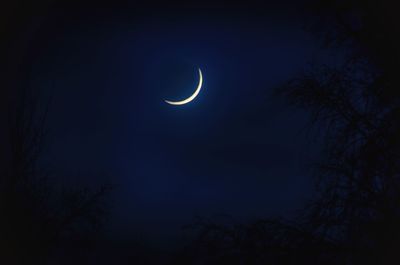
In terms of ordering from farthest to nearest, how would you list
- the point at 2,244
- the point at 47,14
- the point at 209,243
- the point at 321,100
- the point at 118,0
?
the point at 118,0
the point at 47,14
the point at 321,100
the point at 209,243
the point at 2,244

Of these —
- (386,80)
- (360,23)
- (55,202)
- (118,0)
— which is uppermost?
(118,0)

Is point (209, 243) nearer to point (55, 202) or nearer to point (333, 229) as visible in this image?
point (333, 229)

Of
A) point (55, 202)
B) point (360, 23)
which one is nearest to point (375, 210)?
point (360, 23)

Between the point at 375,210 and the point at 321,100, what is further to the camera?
the point at 321,100

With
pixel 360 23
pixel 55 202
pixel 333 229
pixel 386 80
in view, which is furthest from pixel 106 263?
pixel 360 23

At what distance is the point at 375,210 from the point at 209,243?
4.72ft

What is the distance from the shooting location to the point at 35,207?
3156 millimetres

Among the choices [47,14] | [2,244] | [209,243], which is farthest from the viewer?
[47,14]

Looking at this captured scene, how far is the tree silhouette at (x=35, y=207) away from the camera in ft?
9.83

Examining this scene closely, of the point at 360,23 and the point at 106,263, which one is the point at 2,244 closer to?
the point at 106,263

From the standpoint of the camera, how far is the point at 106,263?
10.1 ft

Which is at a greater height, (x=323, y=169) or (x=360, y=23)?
(x=360, y=23)

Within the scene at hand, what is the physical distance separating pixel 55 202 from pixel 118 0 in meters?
2.54

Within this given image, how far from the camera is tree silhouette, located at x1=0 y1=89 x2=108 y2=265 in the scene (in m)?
3.00
